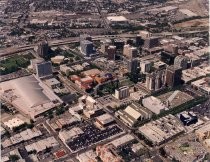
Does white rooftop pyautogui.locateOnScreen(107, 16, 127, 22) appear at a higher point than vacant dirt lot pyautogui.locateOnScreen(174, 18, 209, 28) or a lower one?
higher

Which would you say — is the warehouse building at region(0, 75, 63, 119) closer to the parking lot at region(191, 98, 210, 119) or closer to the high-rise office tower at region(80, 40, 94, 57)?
the high-rise office tower at region(80, 40, 94, 57)

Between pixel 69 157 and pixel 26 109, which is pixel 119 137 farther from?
pixel 26 109

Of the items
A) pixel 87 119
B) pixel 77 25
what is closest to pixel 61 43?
pixel 77 25

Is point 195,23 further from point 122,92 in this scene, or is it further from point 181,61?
point 122,92

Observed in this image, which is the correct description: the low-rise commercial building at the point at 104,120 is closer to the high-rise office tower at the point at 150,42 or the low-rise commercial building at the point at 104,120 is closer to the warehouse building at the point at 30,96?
the warehouse building at the point at 30,96

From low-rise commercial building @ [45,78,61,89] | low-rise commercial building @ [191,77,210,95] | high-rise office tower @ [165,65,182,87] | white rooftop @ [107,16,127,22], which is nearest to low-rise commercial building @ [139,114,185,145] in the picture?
high-rise office tower @ [165,65,182,87]

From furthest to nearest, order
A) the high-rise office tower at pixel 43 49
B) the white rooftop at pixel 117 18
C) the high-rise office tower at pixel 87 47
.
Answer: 1. the white rooftop at pixel 117 18
2. the high-rise office tower at pixel 87 47
3. the high-rise office tower at pixel 43 49

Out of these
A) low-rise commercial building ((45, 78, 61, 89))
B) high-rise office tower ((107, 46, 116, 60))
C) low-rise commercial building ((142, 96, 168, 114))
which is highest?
high-rise office tower ((107, 46, 116, 60))

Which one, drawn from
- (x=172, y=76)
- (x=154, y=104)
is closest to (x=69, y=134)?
(x=154, y=104)

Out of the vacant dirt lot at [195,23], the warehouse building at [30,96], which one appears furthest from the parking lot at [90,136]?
the vacant dirt lot at [195,23]
